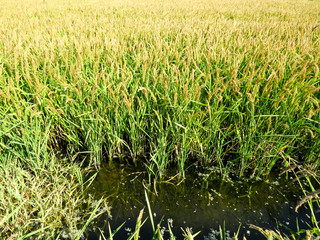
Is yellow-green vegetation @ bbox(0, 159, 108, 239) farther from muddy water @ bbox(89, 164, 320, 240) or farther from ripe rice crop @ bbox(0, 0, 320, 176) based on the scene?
ripe rice crop @ bbox(0, 0, 320, 176)

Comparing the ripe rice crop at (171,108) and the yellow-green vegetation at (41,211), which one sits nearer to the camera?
the yellow-green vegetation at (41,211)

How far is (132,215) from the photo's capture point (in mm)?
1196

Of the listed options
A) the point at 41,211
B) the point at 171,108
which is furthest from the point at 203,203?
the point at 41,211

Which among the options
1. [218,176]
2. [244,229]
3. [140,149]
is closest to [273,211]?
[244,229]

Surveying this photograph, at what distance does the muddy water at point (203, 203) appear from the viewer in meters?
1.13

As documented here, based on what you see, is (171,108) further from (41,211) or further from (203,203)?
(41,211)

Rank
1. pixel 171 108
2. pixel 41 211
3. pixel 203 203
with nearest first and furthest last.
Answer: pixel 41 211 < pixel 203 203 < pixel 171 108

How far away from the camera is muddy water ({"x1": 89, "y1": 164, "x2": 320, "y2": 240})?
1131 millimetres

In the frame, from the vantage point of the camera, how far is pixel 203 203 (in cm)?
126

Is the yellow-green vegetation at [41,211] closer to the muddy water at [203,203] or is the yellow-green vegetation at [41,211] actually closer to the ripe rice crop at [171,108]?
the muddy water at [203,203]

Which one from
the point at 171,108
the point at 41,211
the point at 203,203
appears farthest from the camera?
the point at 171,108

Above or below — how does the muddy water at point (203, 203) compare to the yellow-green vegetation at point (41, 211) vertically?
below

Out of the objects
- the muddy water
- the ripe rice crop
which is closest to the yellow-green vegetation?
the muddy water

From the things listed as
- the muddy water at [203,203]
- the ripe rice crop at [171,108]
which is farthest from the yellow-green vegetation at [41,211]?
the ripe rice crop at [171,108]
